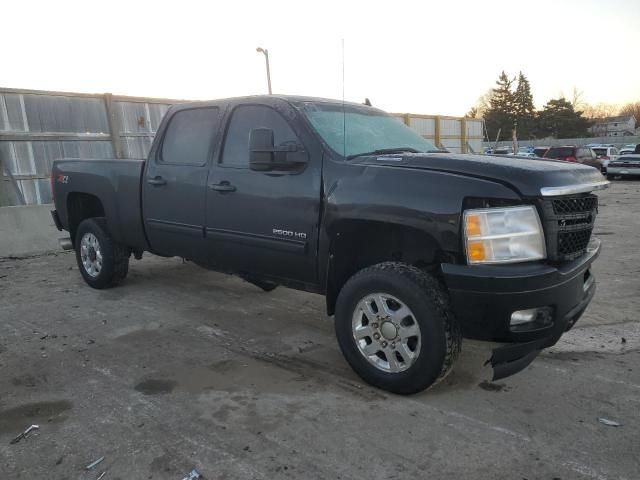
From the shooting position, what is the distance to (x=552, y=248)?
2.90 meters

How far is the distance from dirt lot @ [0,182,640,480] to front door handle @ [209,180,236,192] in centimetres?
127

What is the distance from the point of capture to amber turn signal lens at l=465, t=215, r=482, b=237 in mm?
2879

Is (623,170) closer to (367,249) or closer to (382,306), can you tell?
(367,249)

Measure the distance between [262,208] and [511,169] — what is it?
1848mm

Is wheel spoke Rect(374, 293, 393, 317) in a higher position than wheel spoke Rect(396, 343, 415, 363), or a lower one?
higher

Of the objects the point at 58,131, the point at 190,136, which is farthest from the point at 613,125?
the point at 190,136

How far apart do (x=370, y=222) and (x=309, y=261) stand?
58 cm

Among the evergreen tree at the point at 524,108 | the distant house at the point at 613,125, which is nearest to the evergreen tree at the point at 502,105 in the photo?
the evergreen tree at the point at 524,108

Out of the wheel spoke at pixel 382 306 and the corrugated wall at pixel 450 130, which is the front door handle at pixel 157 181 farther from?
the corrugated wall at pixel 450 130

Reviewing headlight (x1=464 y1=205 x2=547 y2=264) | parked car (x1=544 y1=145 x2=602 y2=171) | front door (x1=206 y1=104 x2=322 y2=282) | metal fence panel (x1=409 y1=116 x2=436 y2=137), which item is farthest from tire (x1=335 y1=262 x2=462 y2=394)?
parked car (x1=544 y1=145 x2=602 y2=171)

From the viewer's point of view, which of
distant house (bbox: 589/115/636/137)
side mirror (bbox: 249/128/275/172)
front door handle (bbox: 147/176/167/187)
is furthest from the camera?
distant house (bbox: 589/115/636/137)

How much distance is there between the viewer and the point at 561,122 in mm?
74062

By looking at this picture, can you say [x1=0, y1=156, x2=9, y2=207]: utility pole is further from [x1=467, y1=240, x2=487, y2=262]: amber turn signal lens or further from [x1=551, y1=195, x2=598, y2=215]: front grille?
[x1=551, y1=195, x2=598, y2=215]: front grille

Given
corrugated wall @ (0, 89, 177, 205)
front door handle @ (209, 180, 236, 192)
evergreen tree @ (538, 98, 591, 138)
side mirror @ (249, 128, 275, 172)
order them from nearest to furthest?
side mirror @ (249, 128, 275, 172) < front door handle @ (209, 180, 236, 192) < corrugated wall @ (0, 89, 177, 205) < evergreen tree @ (538, 98, 591, 138)
